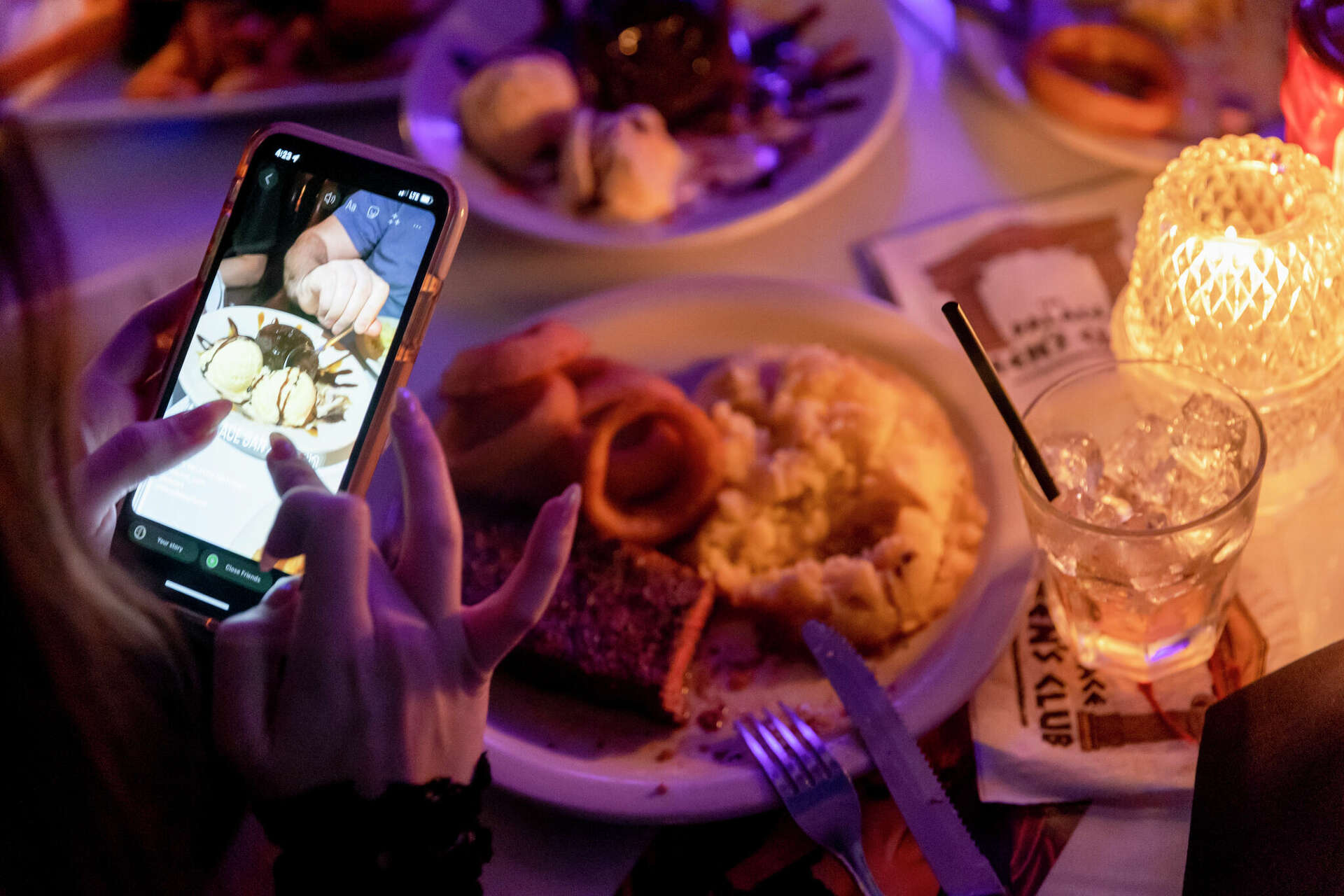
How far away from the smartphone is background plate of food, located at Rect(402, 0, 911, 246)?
0.51 m

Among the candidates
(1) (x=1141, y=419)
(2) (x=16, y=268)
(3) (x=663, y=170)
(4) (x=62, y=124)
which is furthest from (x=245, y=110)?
(1) (x=1141, y=419)

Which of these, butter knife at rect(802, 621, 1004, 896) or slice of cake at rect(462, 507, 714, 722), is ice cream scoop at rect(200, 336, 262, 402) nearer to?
slice of cake at rect(462, 507, 714, 722)

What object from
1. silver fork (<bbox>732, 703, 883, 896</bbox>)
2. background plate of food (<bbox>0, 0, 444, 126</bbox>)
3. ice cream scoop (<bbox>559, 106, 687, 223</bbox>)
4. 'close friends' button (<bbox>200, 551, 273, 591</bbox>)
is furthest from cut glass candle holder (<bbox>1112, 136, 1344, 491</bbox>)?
background plate of food (<bbox>0, 0, 444, 126</bbox>)

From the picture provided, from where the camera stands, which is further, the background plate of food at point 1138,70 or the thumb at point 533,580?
the background plate of food at point 1138,70

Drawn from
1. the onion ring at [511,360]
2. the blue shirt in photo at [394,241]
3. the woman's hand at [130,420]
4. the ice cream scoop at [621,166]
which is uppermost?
the blue shirt in photo at [394,241]

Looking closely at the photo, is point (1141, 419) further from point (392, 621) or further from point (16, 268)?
point (16, 268)

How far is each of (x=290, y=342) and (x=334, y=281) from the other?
6cm

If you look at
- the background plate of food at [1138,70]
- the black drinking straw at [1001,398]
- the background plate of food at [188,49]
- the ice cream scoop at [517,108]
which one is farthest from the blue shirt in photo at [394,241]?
the background plate of food at [1138,70]

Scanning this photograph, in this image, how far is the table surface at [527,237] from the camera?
1.39m

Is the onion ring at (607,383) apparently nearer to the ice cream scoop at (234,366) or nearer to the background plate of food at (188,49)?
the ice cream scoop at (234,366)

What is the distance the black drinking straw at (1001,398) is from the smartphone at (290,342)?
1.40ft

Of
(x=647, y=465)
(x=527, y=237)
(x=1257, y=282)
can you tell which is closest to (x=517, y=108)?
(x=527, y=237)

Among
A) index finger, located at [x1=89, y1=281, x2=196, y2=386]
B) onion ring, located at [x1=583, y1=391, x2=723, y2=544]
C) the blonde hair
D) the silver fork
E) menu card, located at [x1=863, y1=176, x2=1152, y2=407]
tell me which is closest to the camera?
the blonde hair

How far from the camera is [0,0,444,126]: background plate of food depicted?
1.62 meters
